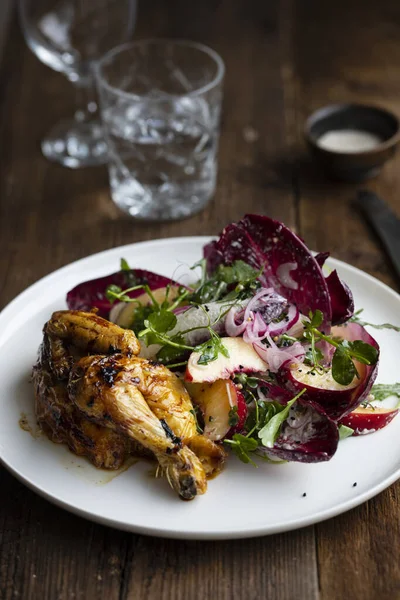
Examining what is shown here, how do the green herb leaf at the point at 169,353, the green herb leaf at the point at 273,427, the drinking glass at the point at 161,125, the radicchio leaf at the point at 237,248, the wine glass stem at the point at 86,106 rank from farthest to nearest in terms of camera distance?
the wine glass stem at the point at 86,106 → the drinking glass at the point at 161,125 → the radicchio leaf at the point at 237,248 → the green herb leaf at the point at 169,353 → the green herb leaf at the point at 273,427

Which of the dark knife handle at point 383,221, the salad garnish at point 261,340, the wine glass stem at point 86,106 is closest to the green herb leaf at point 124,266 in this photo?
the salad garnish at point 261,340

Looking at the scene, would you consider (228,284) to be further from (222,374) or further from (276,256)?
(222,374)

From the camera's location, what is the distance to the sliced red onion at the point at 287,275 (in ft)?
8.32

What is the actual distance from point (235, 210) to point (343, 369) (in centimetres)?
166

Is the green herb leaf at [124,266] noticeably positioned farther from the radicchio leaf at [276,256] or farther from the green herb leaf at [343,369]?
the green herb leaf at [343,369]

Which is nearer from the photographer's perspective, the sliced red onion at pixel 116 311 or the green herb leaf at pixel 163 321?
the green herb leaf at pixel 163 321

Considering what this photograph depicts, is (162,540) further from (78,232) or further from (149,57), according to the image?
(149,57)

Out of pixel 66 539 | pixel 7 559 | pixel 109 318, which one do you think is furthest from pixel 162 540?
pixel 109 318

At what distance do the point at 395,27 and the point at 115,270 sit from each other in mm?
3080

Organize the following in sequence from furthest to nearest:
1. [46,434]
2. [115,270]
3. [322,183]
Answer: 1. [322,183]
2. [115,270]
3. [46,434]

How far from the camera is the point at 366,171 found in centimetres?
383

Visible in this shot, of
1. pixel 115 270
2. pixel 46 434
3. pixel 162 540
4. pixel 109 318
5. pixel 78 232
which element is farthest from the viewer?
pixel 78 232

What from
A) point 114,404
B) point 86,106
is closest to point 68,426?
point 114,404

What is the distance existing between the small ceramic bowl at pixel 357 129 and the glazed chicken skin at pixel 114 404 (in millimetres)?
1850
